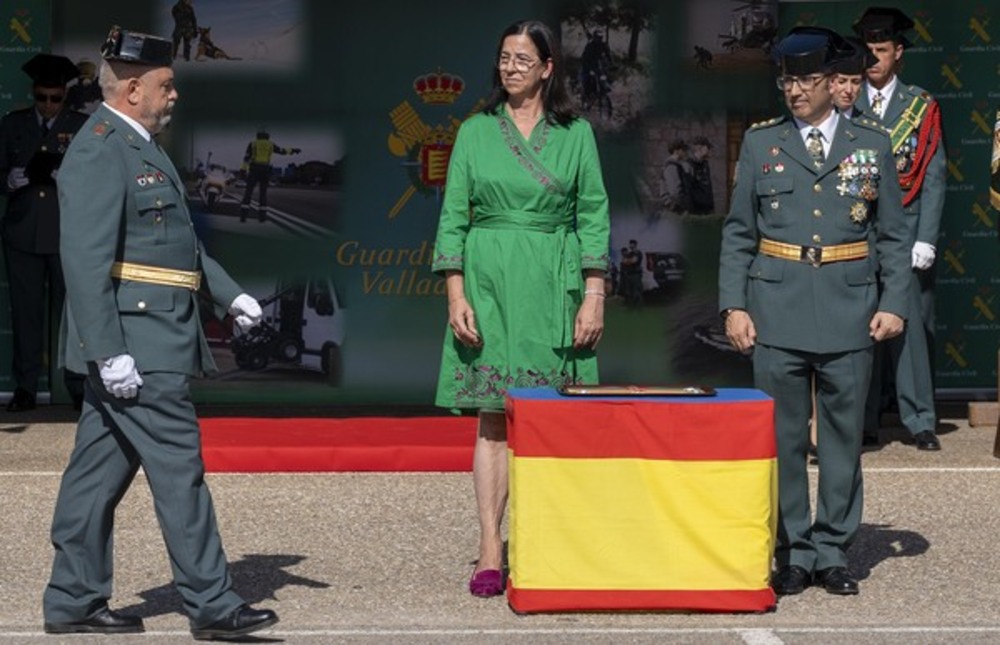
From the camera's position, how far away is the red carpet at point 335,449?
11125 mm

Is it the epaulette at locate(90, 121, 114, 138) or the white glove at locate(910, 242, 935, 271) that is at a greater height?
the epaulette at locate(90, 121, 114, 138)

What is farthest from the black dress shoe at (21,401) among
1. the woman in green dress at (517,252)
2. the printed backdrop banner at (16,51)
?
the woman in green dress at (517,252)

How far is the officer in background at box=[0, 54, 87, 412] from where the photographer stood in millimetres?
12898

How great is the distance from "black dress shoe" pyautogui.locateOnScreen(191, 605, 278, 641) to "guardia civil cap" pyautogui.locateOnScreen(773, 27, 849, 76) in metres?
2.55

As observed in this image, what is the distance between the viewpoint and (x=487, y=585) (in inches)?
326

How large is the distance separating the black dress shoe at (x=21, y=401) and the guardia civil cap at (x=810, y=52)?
234 inches

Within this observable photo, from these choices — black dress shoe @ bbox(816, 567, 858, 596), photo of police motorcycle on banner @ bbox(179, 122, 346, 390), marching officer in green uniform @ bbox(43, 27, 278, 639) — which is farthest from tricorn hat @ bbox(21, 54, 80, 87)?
black dress shoe @ bbox(816, 567, 858, 596)

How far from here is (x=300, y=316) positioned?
13070 millimetres

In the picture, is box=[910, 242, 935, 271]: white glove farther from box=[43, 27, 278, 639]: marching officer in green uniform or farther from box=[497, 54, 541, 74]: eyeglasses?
box=[43, 27, 278, 639]: marching officer in green uniform

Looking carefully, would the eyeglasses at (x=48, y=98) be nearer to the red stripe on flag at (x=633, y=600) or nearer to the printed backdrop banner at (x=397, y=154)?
the printed backdrop banner at (x=397, y=154)

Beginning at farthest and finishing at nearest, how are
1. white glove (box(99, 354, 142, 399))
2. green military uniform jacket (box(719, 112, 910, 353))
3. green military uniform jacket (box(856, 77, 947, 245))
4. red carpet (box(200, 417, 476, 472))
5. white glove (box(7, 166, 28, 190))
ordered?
white glove (box(7, 166, 28, 190)), green military uniform jacket (box(856, 77, 947, 245)), red carpet (box(200, 417, 476, 472)), green military uniform jacket (box(719, 112, 910, 353)), white glove (box(99, 354, 142, 399))

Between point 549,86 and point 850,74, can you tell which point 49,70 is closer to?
point 549,86

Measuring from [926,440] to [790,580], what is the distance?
11.9ft

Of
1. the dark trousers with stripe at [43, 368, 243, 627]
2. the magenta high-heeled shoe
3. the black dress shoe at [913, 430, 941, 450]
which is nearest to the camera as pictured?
the dark trousers with stripe at [43, 368, 243, 627]
